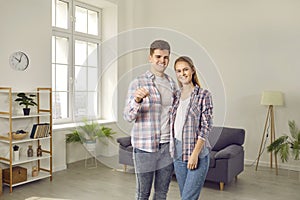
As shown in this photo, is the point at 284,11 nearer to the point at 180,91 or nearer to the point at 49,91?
the point at 49,91

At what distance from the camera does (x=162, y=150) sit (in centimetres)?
133

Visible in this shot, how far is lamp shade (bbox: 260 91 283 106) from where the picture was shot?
4593mm

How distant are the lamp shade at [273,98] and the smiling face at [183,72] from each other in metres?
3.67

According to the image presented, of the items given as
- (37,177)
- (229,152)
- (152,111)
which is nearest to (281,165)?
(229,152)

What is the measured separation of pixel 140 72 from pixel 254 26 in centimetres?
439

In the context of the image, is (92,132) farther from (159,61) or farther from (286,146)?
(286,146)

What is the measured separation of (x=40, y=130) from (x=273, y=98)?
3.37 meters

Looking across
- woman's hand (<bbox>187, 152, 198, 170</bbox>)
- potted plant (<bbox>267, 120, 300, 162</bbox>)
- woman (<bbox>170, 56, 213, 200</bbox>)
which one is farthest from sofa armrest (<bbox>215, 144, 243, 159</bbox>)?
woman's hand (<bbox>187, 152, 198, 170</bbox>)

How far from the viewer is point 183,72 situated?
1285 mm

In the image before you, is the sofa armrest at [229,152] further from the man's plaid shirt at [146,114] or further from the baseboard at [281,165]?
the man's plaid shirt at [146,114]

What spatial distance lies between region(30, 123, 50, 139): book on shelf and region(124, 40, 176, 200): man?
2.95 meters

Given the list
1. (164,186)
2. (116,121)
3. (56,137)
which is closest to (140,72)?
(116,121)

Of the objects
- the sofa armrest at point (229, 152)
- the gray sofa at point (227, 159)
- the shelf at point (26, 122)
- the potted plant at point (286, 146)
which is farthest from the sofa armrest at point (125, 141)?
the potted plant at point (286, 146)

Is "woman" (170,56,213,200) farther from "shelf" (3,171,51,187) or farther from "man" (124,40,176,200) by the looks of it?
"shelf" (3,171,51,187)
